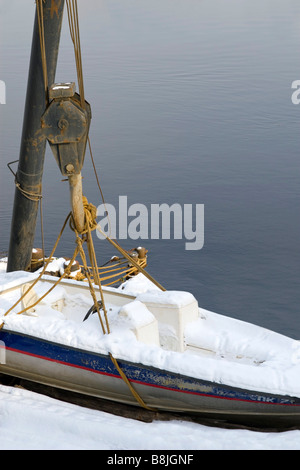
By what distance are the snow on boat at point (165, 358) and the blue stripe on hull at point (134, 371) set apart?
0.02 m

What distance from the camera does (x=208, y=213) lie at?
74.1ft

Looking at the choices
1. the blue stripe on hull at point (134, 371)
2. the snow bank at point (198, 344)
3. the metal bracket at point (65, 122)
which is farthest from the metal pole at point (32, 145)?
the blue stripe on hull at point (134, 371)

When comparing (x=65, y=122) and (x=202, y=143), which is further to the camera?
(x=202, y=143)

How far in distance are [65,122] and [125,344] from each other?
141 inches

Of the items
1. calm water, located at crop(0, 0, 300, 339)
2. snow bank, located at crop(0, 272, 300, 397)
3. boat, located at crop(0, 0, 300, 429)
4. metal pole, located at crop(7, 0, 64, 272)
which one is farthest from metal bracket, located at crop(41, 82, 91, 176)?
calm water, located at crop(0, 0, 300, 339)

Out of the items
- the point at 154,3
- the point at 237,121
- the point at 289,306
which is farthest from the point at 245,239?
the point at 154,3

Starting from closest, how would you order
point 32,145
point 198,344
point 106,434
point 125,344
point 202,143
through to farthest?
point 106,434
point 125,344
point 198,344
point 32,145
point 202,143

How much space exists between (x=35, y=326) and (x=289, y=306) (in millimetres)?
8220

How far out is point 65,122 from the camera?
1042cm

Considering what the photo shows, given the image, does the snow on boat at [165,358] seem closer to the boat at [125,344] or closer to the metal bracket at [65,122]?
the boat at [125,344]

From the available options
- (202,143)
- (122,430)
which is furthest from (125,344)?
(202,143)

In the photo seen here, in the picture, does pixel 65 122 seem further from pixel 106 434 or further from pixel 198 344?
pixel 106 434
